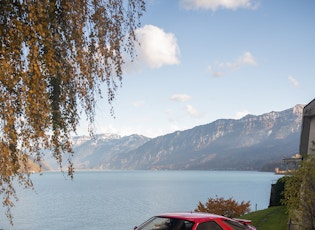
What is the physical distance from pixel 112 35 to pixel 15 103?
1.85 m

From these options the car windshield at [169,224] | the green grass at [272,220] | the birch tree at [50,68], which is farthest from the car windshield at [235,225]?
the green grass at [272,220]

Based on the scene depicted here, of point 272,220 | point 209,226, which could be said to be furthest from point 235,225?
point 272,220

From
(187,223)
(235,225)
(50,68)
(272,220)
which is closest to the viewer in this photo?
(50,68)

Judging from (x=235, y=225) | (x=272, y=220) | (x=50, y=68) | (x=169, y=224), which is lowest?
(x=272, y=220)

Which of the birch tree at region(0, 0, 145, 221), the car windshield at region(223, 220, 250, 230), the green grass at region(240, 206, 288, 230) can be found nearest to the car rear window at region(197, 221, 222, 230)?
the car windshield at region(223, 220, 250, 230)

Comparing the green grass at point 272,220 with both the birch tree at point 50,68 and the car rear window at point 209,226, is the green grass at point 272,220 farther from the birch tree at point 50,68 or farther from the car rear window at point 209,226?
the birch tree at point 50,68

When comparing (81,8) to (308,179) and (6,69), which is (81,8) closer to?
(6,69)

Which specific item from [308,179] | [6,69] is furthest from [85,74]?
[308,179]

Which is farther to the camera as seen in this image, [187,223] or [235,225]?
[235,225]

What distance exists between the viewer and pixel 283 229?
995 inches

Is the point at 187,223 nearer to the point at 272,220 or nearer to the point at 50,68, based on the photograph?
the point at 50,68

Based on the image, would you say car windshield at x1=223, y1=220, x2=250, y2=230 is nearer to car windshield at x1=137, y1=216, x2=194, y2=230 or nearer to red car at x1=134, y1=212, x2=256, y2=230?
red car at x1=134, y1=212, x2=256, y2=230

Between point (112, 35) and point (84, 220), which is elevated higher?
point (112, 35)

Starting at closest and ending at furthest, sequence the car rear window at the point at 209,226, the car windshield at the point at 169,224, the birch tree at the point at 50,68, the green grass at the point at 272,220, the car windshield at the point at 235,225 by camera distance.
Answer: the birch tree at the point at 50,68, the car windshield at the point at 169,224, the car rear window at the point at 209,226, the car windshield at the point at 235,225, the green grass at the point at 272,220
